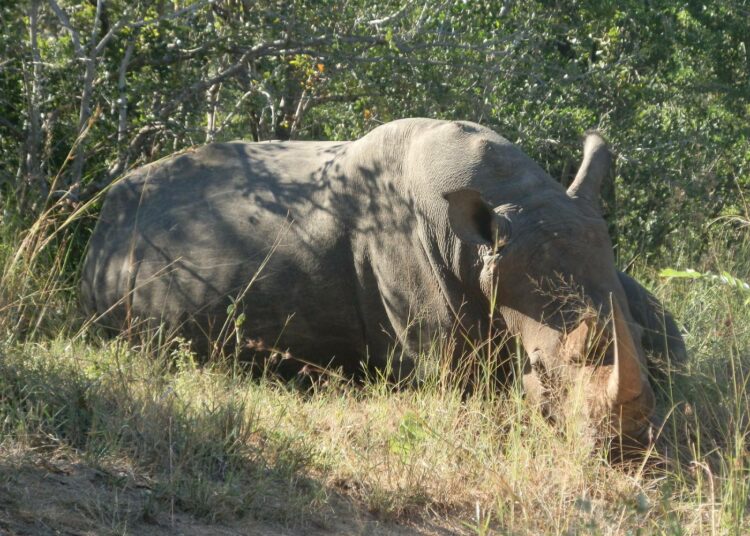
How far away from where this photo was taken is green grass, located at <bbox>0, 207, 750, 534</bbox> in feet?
15.1

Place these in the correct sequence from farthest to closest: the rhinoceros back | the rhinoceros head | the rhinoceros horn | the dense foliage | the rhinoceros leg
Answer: the dense foliage
the rhinoceros back
the rhinoceros leg
the rhinoceros head
the rhinoceros horn

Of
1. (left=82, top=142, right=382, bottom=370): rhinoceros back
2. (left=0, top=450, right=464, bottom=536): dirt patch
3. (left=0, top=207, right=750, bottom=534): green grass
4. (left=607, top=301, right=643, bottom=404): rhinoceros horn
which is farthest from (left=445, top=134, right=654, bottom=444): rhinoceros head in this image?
(left=82, top=142, right=382, bottom=370): rhinoceros back

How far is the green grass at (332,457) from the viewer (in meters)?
4.61

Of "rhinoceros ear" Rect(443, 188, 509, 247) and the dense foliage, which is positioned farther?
the dense foliage

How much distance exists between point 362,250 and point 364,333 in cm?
51

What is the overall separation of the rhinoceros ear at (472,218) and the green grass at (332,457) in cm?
76

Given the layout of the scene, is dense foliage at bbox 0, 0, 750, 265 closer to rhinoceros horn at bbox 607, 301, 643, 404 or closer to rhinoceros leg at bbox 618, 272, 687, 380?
rhinoceros leg at bbox 618, 272, 687, 380

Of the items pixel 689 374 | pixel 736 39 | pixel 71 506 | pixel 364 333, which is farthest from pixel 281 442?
pixel 736 39

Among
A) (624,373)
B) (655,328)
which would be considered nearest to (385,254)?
(655,328)

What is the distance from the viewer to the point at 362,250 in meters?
6.99

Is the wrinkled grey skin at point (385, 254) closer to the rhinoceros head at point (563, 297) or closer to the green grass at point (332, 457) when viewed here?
the rhinoceros head at point (563, 297)

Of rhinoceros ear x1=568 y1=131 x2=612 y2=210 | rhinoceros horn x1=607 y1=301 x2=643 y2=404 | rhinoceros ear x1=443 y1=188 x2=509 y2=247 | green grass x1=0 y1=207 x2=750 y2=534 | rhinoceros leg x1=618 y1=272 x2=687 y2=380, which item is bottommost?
green grass x1=0 y1=207 x2=750 y2=534

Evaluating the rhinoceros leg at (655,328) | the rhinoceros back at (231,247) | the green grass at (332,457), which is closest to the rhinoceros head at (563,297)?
the green grass at (332,457)

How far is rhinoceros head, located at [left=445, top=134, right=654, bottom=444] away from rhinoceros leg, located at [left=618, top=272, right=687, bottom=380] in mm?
670
